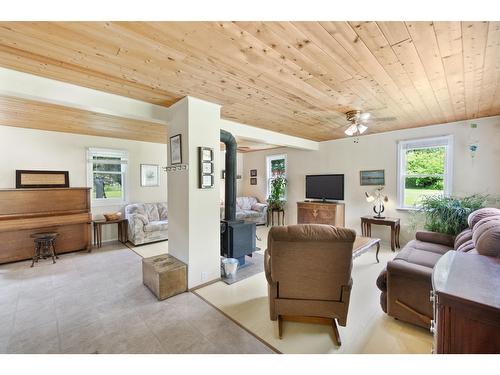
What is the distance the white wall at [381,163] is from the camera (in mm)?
3643

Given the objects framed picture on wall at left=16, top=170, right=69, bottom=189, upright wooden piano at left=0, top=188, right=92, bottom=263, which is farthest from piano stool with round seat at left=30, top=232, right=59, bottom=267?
framed picture on wall at left=16, top=170, right=69, bottom=189

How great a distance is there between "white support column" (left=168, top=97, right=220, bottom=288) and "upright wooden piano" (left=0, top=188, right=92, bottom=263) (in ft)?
7.89

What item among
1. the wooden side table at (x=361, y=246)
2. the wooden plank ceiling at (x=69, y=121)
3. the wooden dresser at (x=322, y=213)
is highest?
the wooden plank ceiling at (x=69, y=121)

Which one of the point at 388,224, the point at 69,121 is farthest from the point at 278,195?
the point at 69,121

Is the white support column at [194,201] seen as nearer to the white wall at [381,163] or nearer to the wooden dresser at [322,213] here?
the wooden dresser at [322,213]

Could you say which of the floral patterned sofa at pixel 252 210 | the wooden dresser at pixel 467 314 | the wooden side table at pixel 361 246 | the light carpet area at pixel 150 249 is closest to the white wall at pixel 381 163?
the floral patterned sofa at pixel 252 210

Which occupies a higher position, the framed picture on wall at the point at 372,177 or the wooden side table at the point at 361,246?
the framed picture on wall at the point at 372,177

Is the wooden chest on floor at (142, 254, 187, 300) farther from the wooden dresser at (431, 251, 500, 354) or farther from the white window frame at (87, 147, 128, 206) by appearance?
the white window frame at (87, 147, 128, 206)

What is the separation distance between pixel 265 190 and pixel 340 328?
5.23 metres

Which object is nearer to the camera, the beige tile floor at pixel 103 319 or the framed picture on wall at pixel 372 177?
the beige tile floor at pixel 103 319

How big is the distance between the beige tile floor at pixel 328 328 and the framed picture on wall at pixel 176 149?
5.62 ft

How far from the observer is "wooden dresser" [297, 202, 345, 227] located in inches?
203

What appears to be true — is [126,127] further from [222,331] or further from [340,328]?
[340,328]
